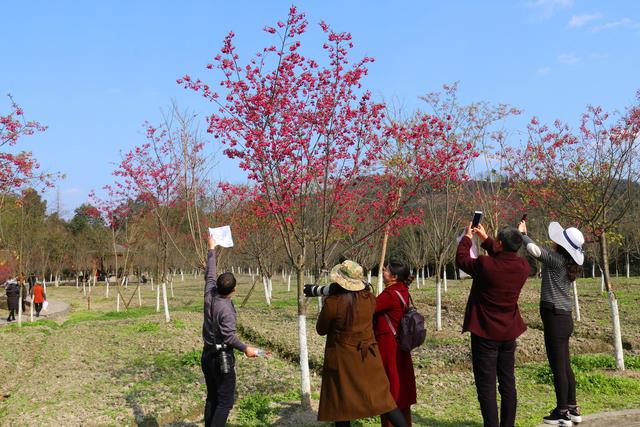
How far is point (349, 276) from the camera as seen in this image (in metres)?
4.41

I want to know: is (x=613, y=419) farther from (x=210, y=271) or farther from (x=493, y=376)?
(x=210, y=271)

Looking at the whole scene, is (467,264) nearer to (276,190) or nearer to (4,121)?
(276,190)

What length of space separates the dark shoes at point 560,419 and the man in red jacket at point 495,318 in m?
0.77

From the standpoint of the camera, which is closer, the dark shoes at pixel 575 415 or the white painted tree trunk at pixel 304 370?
the dark shoes at pixel 575 415

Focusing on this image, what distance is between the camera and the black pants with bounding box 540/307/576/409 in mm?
5379

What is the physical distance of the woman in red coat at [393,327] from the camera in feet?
15.4

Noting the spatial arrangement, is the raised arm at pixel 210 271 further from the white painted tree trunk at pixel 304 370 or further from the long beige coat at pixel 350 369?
the white painted tree trunk at pixel 304 370

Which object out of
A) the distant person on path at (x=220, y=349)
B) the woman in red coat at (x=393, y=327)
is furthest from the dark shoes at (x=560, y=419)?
the distant person on path at (x=220, y=349)

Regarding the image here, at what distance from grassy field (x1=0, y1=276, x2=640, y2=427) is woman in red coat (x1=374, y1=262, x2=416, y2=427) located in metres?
1.16

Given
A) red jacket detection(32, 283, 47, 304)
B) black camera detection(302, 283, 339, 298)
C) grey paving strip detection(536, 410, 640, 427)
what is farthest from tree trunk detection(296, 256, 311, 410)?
red jacket detection(32, 283, 47, 304)

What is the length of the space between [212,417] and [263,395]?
2.42 meters

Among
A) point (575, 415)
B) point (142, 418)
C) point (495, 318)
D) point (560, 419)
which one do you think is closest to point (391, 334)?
point (495, 318)

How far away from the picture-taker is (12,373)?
997cm

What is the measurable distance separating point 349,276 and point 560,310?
241cm
